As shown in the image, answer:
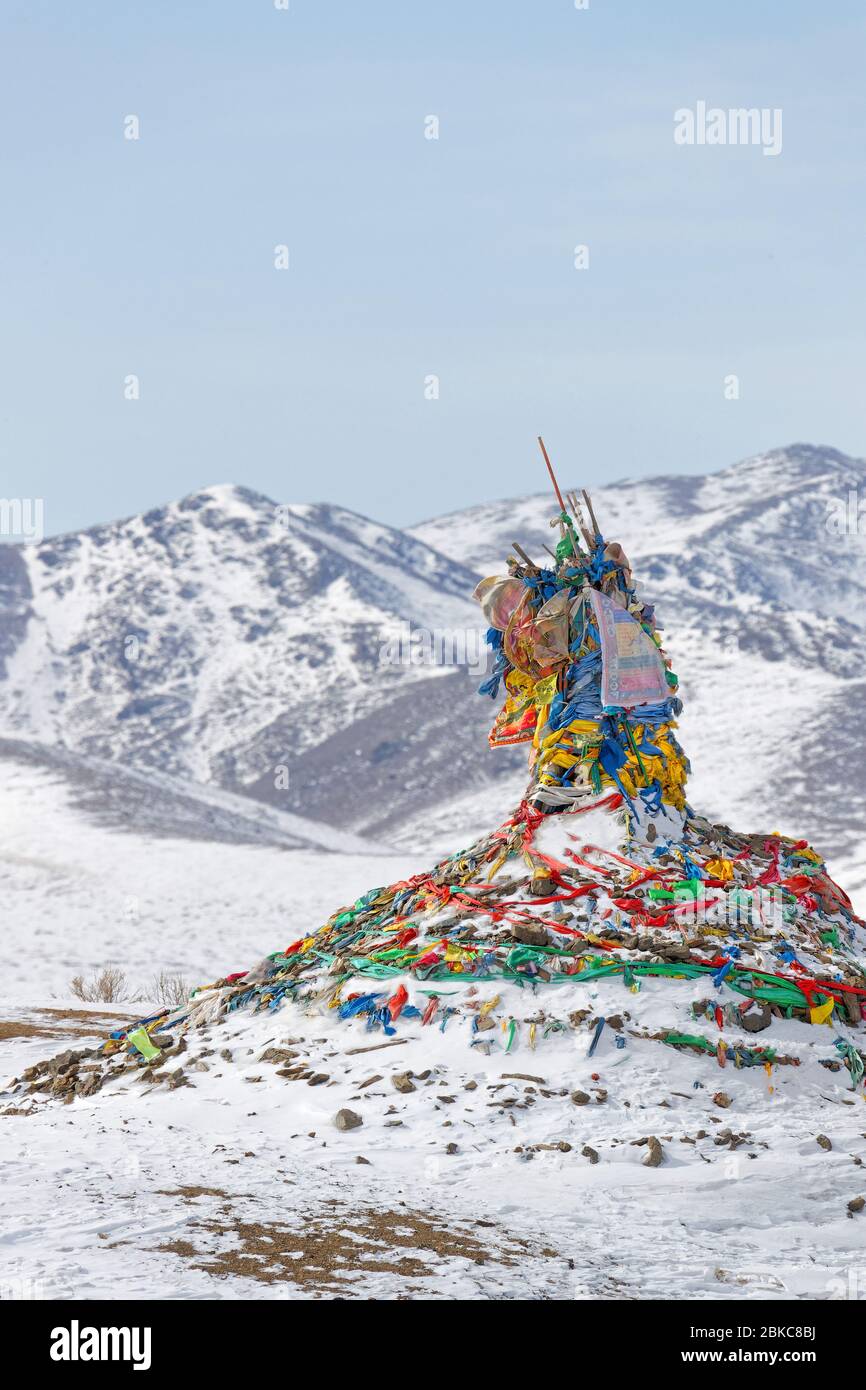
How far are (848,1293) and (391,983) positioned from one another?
5.28 m

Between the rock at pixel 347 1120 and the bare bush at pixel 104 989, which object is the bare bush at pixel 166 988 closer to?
the bare bush at pixel 104 989

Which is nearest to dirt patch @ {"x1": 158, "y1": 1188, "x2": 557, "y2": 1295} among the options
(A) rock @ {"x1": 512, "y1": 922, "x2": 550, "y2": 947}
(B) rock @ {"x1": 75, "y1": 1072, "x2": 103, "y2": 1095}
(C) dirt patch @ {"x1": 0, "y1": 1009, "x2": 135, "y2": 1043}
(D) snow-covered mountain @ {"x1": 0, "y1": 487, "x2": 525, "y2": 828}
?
(A) rock @ {"x1": 512, "y1": 922, "x2": 550, "y2": 947}

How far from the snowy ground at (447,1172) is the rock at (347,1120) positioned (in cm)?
7

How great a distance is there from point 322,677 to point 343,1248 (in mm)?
105667

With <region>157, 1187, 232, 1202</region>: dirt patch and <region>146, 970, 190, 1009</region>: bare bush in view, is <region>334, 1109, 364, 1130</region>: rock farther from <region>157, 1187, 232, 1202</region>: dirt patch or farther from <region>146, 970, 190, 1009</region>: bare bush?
<region>146, 970, 190, 1009</region>: bare bush

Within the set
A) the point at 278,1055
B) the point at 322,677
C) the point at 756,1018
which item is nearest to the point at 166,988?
the point at 278,1055

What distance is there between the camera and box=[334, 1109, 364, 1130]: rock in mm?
11148

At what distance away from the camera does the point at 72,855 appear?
40750 millimetres

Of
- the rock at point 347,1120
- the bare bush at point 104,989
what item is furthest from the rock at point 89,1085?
the bare bush at point 104,989

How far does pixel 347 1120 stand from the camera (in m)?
11.2

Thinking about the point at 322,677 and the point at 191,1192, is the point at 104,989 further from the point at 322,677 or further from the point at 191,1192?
the point at 322,677

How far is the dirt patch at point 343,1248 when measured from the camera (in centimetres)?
813
